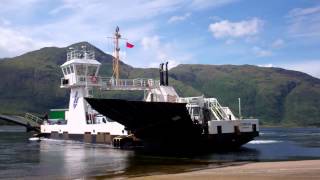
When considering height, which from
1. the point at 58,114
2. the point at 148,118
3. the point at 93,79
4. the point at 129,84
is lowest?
the point at 148,118

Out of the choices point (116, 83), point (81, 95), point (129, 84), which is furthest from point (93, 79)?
point (129, 84)

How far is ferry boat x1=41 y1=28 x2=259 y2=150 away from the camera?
120ft

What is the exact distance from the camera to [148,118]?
3766 centimetres

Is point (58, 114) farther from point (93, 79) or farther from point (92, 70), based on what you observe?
point (93, 79)

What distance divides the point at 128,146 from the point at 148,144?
3.39 m

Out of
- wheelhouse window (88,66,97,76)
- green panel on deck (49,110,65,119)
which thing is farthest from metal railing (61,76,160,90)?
green panel on deck (49,110,65,119)

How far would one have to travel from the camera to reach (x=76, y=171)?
27359 millimetres

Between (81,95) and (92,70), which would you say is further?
(92,70)

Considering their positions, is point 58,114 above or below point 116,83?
below

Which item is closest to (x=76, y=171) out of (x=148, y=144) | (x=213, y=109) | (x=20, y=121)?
(x=148, y=144)

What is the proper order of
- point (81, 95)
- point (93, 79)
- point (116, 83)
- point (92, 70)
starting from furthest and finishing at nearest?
point (92, 70), point (81, 95), point (93, 79), point (116, 83)

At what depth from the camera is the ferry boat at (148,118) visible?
36500 mm

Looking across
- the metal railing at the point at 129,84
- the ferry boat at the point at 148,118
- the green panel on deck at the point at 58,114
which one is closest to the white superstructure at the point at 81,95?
the ferry boat at the point at 148,118

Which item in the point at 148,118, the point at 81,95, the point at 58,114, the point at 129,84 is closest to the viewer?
the point at 148,118
